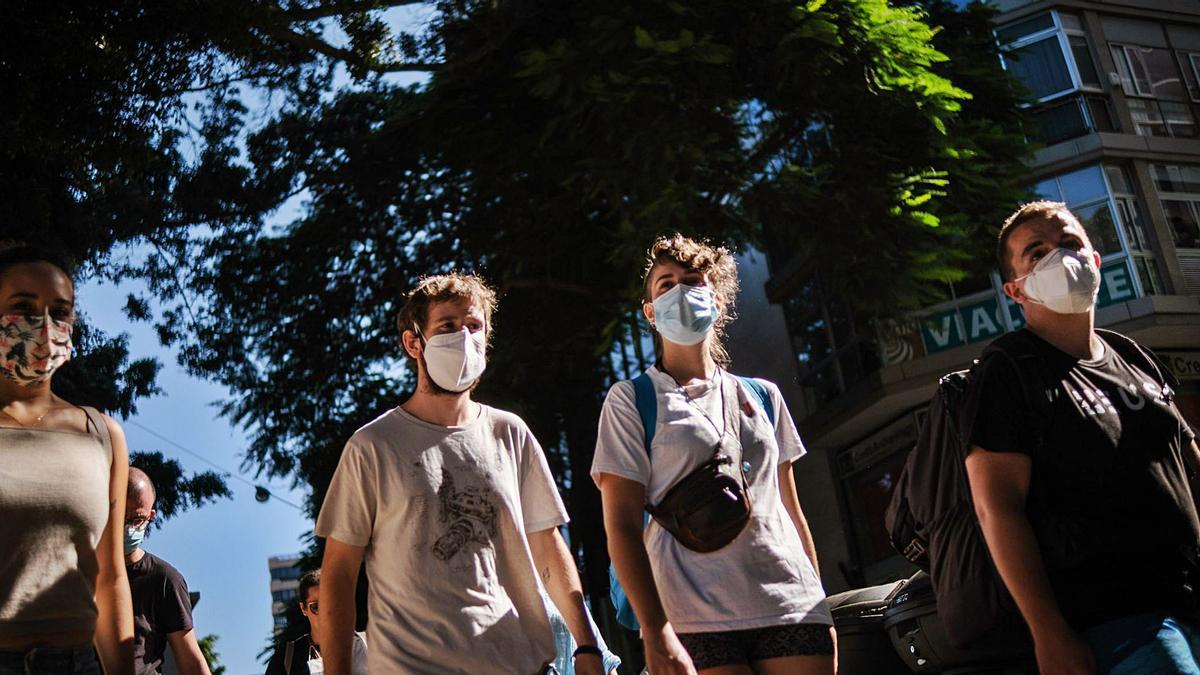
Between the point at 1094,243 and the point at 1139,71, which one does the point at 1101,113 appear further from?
the point at 1094,243

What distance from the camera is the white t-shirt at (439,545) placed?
11.1 ft

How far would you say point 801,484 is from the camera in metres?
24.6

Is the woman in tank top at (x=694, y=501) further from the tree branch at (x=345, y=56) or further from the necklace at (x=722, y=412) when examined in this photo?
the tree branch at (x=345, y=56)

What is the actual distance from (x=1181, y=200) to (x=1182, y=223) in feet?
1.78

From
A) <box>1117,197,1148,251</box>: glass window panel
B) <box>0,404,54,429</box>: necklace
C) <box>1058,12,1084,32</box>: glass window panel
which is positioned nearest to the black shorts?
<box>0,404,54,429</box>: necklace

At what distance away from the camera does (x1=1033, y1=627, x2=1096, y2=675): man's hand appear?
2869mm

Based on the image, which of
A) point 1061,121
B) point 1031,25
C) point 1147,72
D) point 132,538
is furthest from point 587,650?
point 1147,72

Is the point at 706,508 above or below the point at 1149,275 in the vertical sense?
below

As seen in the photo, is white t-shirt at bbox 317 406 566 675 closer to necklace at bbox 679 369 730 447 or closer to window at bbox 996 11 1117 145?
necklace at bbox 679 369 730 447

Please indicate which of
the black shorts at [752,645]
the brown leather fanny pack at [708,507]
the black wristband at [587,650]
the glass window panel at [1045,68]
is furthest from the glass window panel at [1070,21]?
the black wristband at [587,650]

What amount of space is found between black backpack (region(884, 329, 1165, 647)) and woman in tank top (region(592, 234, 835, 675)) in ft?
1.32

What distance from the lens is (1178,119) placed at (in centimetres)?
2167

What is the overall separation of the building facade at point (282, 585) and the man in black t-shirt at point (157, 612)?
13.1 metres

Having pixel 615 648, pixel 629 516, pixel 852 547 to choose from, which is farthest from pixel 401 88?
pixel 629 516
